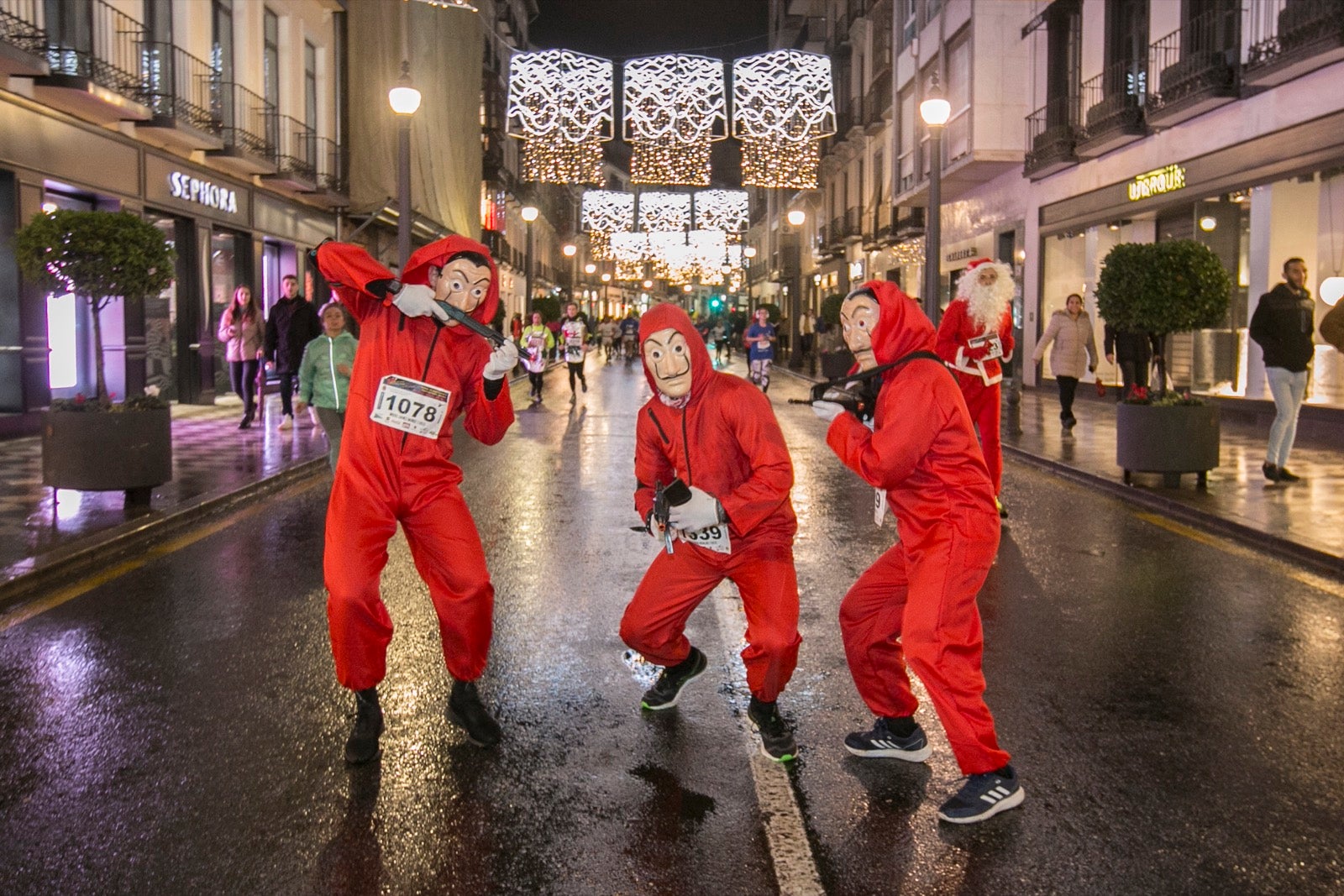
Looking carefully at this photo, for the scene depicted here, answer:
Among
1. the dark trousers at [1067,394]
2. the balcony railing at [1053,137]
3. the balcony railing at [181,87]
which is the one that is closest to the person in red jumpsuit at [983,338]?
the dark trousers at [1067,394]

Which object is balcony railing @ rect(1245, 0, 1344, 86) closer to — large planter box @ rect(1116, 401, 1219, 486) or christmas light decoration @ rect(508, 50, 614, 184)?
large planter box @ rect(1116, 401, 1219, 486)

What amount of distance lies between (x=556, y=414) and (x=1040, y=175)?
11788 mm

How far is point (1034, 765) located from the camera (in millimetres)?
Answer: 4105

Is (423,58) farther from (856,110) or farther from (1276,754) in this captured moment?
(1276,754)

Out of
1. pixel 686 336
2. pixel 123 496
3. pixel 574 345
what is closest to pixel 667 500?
pixel 686 336

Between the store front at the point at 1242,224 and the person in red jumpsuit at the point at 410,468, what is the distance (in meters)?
10.3

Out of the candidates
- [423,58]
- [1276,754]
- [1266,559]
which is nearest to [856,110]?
[423,58]

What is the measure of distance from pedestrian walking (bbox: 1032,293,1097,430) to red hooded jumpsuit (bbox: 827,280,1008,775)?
1259cm

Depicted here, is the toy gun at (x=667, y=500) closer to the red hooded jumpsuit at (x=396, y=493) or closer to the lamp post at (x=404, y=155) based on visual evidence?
the red hooded jumpsuit at (x=396, y=493)

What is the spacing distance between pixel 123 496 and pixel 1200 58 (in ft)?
50.2

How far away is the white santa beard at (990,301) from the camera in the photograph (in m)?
7.55

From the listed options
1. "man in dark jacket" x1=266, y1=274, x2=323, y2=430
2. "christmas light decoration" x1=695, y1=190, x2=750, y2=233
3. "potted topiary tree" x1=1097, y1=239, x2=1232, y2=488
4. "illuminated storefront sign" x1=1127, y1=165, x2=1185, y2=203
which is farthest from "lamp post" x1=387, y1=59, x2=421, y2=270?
"christmas light decoration" x1=695, y1=190, x2=750, y2=233

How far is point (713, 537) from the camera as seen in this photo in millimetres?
4109

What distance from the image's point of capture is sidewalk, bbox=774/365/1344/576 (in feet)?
27.0
